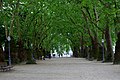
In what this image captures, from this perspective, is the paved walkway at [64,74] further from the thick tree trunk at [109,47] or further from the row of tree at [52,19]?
the thick tree trunk at [109,47]

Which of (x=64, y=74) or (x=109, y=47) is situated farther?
(x=109, y=47)

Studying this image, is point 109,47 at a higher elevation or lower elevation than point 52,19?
lower

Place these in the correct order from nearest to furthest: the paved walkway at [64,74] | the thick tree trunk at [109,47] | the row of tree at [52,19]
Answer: the paved walkway at [64,74] → the row of tree at [52,19] → the thick tree trunk at [109,47]

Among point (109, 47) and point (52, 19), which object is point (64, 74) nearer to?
point (109, 47)

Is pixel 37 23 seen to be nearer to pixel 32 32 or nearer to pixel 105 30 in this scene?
pixel 32 32

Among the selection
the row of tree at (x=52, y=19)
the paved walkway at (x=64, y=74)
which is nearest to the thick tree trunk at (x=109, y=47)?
the row of tree at (x=52, y=19)

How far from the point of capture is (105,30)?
40.8m

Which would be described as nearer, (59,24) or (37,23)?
(37,23)

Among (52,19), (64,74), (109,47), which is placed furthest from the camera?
(52,19)

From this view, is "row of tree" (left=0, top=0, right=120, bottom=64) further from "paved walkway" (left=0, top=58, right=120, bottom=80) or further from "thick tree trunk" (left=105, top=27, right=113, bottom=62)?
"paved walkway" (left=0, top=58, right=120, bottom=80)

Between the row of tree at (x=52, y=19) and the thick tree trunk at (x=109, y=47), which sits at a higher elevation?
the row of tree at (x=52, y=19)

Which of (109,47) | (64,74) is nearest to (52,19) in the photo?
(109,47)

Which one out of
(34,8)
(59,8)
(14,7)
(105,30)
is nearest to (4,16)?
(14,7)

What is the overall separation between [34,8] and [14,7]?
191 inches
